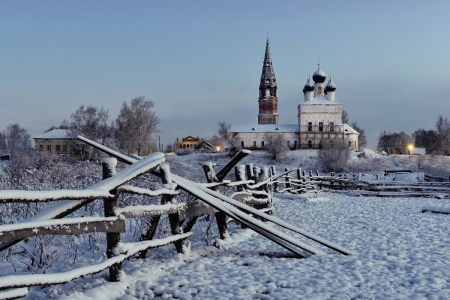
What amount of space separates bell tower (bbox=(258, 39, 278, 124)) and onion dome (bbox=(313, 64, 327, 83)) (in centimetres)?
1159

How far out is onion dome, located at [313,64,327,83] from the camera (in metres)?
70.8

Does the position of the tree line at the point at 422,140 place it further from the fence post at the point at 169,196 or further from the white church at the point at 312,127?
the fence post at the point at 169,196

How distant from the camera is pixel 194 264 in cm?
468

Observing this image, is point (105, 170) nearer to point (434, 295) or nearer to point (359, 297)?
point (359, 297)

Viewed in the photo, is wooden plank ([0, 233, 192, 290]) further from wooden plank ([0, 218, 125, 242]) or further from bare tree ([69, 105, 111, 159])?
bare tree ([69, 105, 111, 159])

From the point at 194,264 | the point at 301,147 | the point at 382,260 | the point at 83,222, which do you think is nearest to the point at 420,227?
the point at 382,260

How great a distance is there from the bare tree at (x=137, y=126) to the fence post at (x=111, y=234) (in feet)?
143

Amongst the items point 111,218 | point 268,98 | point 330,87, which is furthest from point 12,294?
point 268,98

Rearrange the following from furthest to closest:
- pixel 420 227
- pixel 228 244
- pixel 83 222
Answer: pixel 420 227 < pixel 228 244 < pixel 83 222

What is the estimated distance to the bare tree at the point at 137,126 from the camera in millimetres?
46938

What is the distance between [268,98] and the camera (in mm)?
80438

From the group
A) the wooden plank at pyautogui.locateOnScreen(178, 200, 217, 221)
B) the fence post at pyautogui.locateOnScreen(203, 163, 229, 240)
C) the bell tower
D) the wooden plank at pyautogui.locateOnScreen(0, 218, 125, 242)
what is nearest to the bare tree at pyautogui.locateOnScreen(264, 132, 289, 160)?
the bell tower

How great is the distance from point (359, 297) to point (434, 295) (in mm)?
630

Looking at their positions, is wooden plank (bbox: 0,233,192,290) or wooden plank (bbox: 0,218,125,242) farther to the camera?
wooden plank (bbox: 0,218,125,242)
